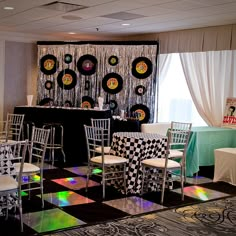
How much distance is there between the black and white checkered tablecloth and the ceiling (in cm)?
178

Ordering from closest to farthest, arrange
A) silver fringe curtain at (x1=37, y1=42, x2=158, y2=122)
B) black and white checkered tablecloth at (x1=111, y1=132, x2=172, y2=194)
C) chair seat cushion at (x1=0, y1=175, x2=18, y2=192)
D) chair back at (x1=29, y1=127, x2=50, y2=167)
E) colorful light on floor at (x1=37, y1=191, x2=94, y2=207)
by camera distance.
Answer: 1. chair seat cushion at (x1=0, y1=175, x2=18, y2=192)
2. chair back at (x1=29, y1=127, x2=50, y2=167)
3. colorful light on floor at (x1=37, y1=191, x2=94, y2=207)
4. black and white checkered tablecloth at (x1=111, y1=132, x2=172, y2=194)
5. silver fringe curtain at (x1=37, y1=42, x2=158, y2=122)

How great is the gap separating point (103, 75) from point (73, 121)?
1.39 metres

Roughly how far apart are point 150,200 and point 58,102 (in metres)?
4.52

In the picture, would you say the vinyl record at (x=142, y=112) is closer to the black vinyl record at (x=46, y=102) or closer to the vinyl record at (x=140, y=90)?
the vinyl record at (x=140, y=90)

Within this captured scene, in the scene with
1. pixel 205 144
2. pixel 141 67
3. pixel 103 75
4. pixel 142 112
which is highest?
pixel 141 67

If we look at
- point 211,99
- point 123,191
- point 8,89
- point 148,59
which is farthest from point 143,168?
point 8,89

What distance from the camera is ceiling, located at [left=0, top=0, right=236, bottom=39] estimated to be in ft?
17.5

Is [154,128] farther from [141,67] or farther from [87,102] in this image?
[87,102]

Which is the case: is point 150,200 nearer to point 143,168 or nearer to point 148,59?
point 143,168

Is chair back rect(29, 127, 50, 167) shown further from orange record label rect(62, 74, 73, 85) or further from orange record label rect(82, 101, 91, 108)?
orange record label rect(62, 74, 73, 85)

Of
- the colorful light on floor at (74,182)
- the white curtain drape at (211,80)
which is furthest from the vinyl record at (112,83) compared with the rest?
the colorful light on floor at (74,182)

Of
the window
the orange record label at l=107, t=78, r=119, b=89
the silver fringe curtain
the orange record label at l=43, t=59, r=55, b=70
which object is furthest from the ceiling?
the orange record label at l=107, t=78, r=119, b=89

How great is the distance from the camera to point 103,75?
8.40m

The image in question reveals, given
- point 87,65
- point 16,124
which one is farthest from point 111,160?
point 87,65
